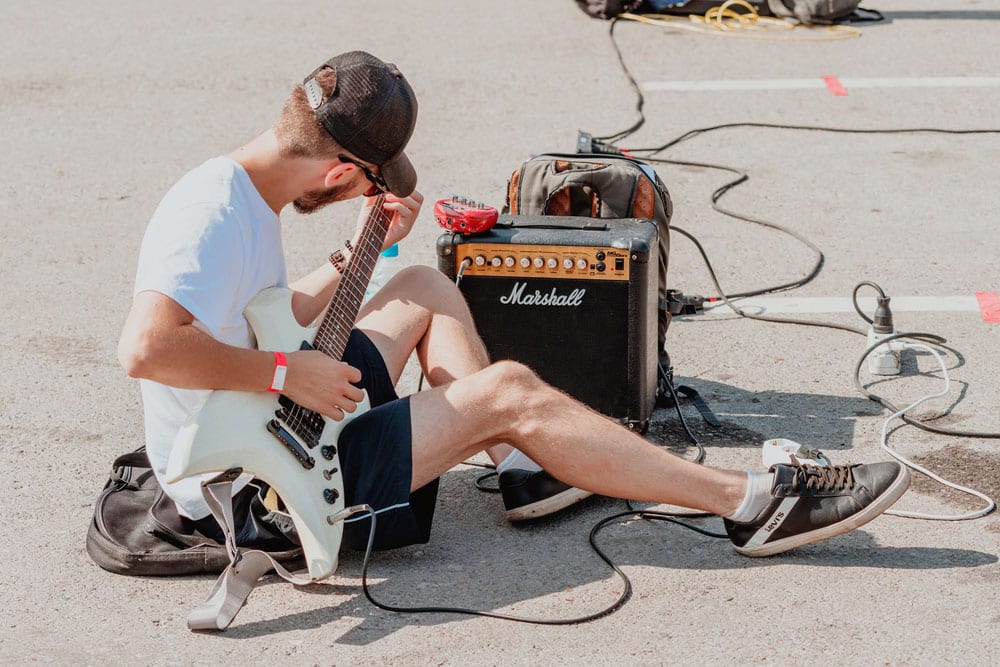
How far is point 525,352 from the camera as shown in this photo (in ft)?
14.5

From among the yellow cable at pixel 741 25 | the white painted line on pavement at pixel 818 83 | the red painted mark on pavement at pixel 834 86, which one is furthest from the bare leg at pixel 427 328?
the yellow cable at pixel 741 25

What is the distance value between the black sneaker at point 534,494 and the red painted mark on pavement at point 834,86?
5516 mm


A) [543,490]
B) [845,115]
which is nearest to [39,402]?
[543,490]

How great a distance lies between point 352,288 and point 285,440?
56 cm

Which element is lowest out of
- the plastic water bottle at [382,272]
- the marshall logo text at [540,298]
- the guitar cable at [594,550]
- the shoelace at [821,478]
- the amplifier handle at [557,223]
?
the guitar cable at [594,550]

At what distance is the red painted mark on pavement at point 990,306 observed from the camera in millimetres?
5250

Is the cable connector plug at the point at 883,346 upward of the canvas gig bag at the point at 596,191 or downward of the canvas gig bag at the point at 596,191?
downward

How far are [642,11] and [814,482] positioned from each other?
7.58m

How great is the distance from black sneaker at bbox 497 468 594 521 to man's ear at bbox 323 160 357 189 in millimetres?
1041

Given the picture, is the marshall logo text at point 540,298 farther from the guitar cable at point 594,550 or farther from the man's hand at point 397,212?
the man's hand at point 397,212

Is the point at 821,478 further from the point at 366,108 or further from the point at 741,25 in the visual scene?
the point at 741,25

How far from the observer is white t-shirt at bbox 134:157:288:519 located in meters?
3.08

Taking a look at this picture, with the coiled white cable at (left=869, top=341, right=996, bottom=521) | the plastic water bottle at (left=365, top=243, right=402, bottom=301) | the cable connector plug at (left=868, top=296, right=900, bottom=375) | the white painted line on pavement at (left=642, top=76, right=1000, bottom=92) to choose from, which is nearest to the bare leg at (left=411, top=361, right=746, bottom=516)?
the coiled white cable at (left=869, top=341, right=996, bottom=521)

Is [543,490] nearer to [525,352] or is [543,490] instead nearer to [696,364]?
[525,352]
